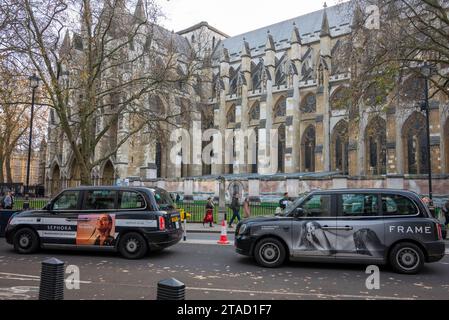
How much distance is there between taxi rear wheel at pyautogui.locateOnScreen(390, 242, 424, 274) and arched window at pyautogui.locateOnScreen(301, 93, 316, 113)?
34.2 m

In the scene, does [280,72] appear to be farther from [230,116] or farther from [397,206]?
[397,206]

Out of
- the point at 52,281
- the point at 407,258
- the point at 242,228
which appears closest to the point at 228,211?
the point at 242,228

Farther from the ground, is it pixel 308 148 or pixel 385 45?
pixel 385 45

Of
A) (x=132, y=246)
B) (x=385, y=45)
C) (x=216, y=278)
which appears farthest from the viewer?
(x=385, y=45)

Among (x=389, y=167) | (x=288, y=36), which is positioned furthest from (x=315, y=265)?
(x=288, y=36)

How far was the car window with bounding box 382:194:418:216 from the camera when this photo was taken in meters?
7.52

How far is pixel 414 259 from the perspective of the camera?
287 inches

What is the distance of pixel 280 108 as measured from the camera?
142 feet

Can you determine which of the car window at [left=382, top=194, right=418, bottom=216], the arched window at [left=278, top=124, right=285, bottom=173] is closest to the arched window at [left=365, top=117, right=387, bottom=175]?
the arched window at [left=278, top=124, right=285, bottom=173]

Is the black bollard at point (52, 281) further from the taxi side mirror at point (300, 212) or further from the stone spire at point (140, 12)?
the stone spire at point (140, 12)

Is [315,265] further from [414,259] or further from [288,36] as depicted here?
[288,36]

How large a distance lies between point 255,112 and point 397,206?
38.2 metres

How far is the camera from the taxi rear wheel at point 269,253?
7.70 m

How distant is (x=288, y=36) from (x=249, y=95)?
12.0 m
